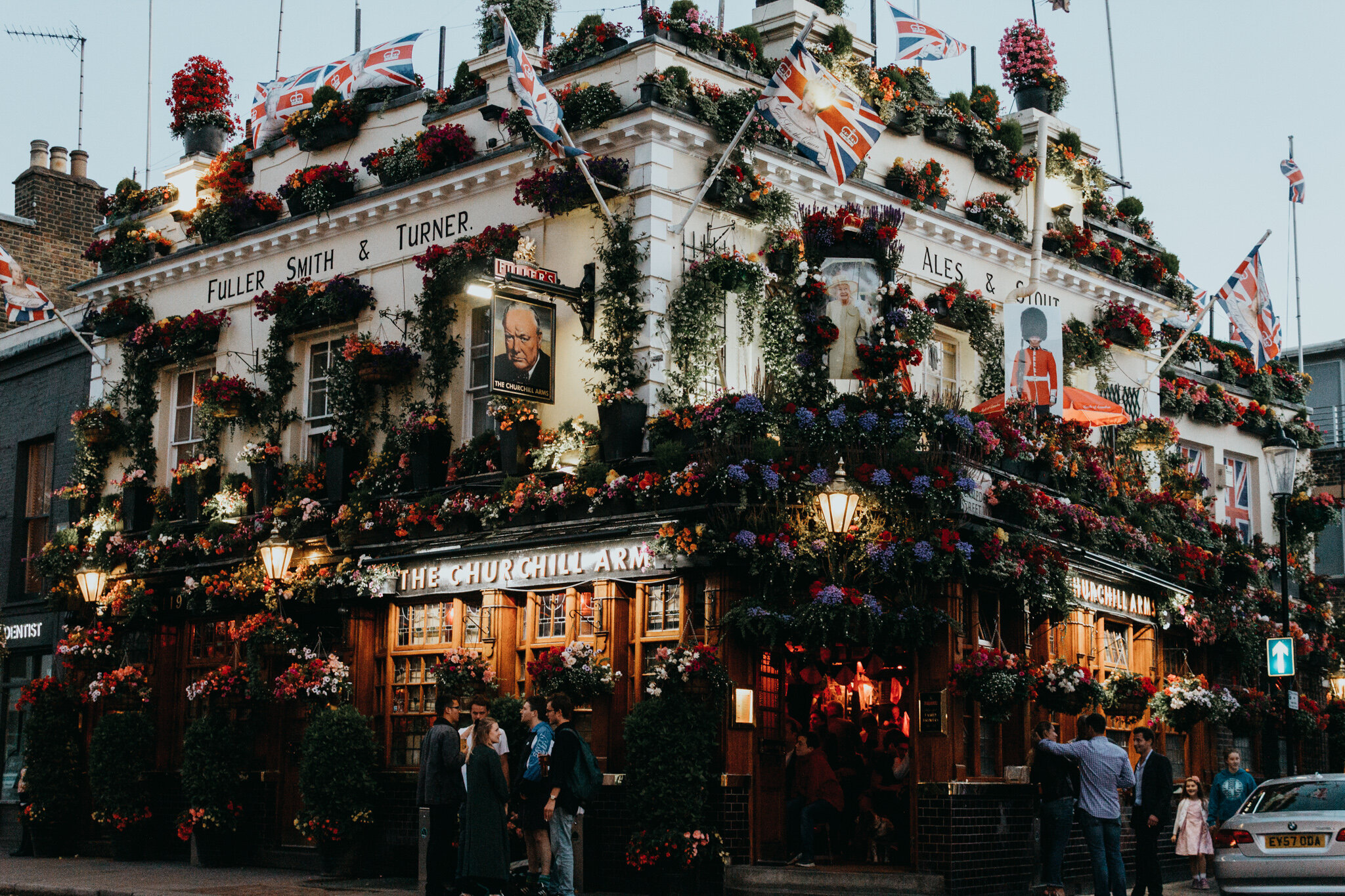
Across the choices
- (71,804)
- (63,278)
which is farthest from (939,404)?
(63,278)

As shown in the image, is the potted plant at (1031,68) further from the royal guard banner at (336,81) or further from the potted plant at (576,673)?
the potted plant at (576,673)

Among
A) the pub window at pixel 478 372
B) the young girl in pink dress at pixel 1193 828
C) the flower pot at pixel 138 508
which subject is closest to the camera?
the young girl in pink dress at pixel 1193 828

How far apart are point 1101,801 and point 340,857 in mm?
8625

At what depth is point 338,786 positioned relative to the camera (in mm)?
17828

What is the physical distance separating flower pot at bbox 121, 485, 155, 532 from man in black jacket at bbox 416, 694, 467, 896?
10.3 m

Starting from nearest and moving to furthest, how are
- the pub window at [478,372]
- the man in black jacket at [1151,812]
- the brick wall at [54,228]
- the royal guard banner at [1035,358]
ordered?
the man in black jacket at [1151,812]
the royal guard banner at [1035,358]
the pub window at [478,372]
the brick wall at [54,228]

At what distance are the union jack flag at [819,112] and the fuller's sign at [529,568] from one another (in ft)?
15.2

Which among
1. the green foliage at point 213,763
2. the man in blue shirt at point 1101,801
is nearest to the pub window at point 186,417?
the green foliage at point 213,763

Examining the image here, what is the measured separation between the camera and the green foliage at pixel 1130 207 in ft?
78.4

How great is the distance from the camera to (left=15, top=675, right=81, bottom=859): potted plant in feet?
71.1

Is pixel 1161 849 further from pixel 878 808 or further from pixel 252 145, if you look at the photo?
pixel 252 145

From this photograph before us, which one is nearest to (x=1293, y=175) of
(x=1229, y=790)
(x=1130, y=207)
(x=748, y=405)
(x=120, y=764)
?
(x=1130, y=207)

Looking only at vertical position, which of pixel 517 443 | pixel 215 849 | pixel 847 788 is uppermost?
pixel 517 443

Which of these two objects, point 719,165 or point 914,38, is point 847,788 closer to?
point 719,165
